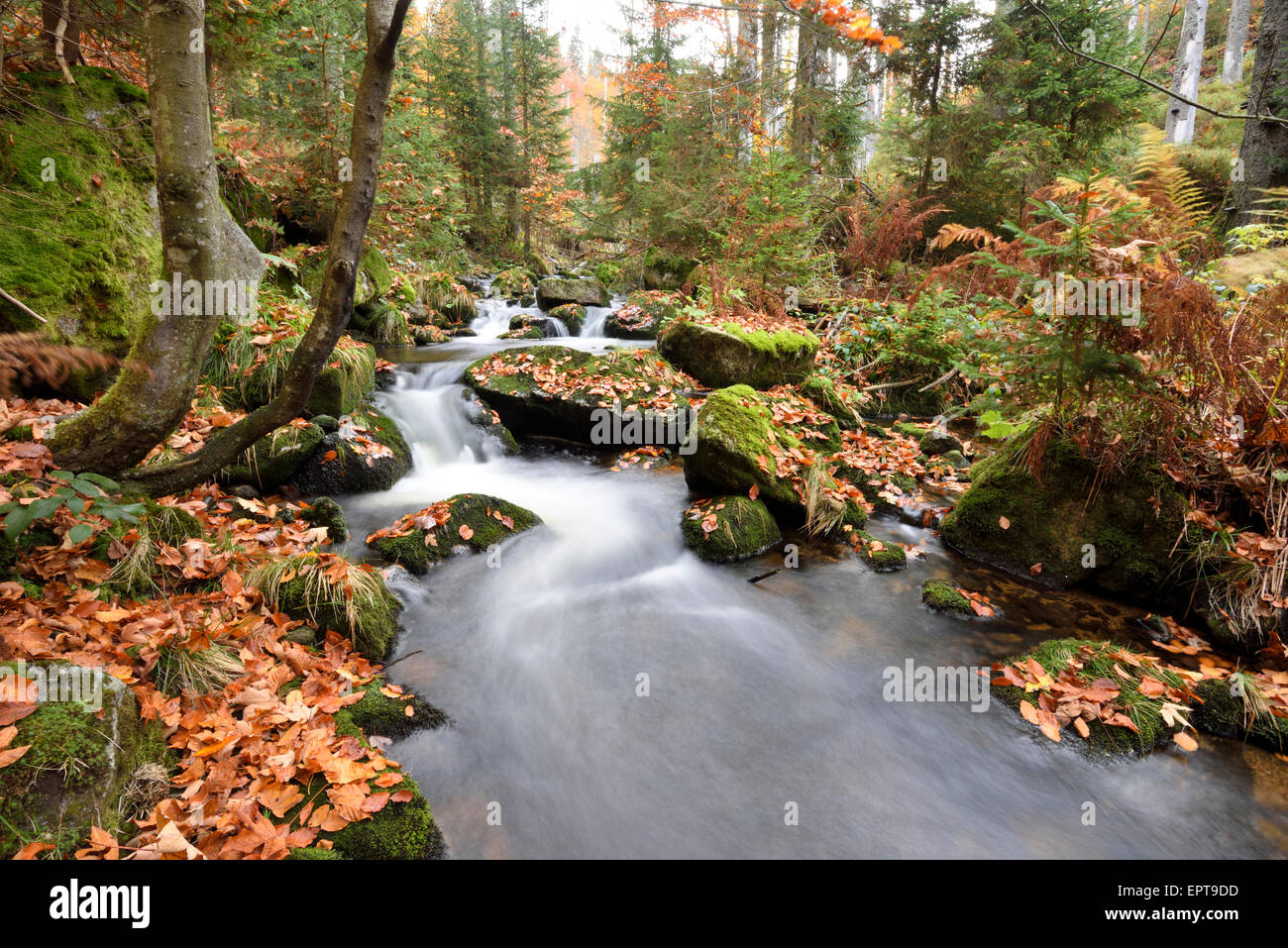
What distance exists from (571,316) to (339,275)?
467 inches

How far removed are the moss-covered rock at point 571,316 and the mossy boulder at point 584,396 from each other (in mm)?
5923

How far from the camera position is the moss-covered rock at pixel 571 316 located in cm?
1483

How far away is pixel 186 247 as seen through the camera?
3197 mm

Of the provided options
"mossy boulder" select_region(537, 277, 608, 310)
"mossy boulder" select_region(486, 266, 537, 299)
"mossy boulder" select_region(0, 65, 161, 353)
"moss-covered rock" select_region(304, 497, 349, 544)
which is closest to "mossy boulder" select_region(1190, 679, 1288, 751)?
"moss-covered rock" select_region(304, 497, 349, 544)

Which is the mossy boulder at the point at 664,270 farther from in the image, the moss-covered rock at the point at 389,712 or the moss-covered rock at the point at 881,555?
the moss-covered rock at the point at 389,712

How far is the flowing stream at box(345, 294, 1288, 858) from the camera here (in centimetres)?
296

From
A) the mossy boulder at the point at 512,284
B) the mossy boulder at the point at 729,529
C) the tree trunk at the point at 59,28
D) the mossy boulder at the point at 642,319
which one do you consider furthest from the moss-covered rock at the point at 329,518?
the mossy boulder at the point at 512,284

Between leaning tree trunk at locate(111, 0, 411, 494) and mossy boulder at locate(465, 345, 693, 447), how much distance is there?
4625mm

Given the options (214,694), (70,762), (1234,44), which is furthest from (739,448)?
(1234,44)

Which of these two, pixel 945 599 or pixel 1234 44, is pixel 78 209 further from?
pixel 1234 44

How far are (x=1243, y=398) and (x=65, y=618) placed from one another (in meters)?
7.92

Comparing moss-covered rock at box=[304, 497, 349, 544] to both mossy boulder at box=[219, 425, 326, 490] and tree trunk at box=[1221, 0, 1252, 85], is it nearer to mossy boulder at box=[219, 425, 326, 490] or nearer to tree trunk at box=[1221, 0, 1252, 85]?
mossy boulder at box=[219, 425, 326, 490]
